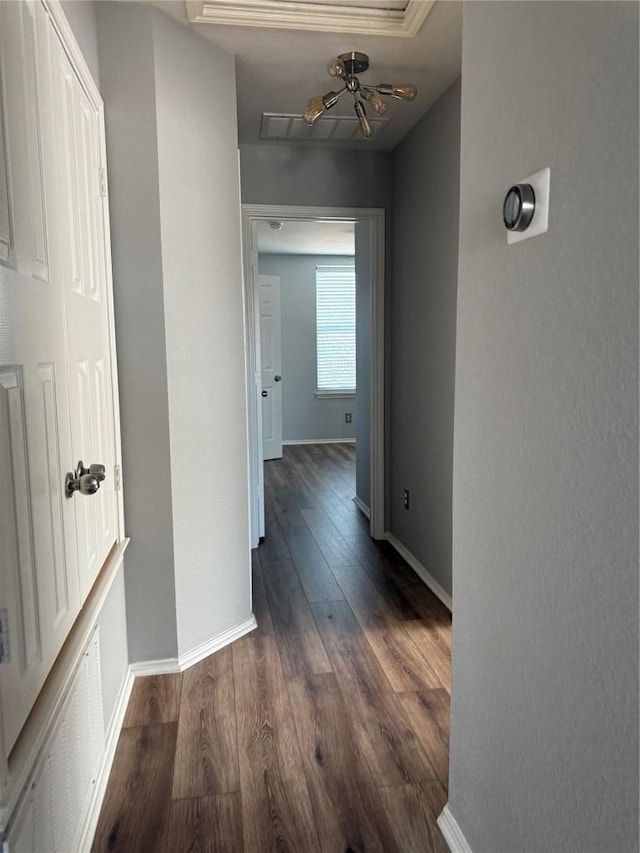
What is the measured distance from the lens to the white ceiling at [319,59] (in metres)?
2.16

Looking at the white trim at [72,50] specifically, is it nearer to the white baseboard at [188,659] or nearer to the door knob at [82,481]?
the door knob at [82,481]

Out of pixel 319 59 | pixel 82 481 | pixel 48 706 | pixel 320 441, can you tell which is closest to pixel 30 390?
pixel 82 481

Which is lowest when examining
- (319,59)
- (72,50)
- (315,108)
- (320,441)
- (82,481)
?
(320,441)

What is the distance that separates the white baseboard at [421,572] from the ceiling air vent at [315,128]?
2337 mm

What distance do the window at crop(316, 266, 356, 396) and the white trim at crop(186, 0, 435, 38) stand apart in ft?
16.9

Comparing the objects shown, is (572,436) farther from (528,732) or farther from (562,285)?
(528,732)

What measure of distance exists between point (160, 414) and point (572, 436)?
1575mm

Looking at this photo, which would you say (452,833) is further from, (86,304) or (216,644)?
(86,304)

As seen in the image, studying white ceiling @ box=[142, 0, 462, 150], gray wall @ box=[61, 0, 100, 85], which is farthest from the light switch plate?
white ceiling @ box=[142, 0, 462, 150]

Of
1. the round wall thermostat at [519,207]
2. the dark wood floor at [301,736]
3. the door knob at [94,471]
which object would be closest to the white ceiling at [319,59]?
the round wall thermostat at [519,207]

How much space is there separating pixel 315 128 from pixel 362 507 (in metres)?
2.62

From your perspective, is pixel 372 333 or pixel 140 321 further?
pixel 372 333

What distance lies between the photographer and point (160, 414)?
215cm

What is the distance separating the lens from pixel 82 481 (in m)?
1.36
